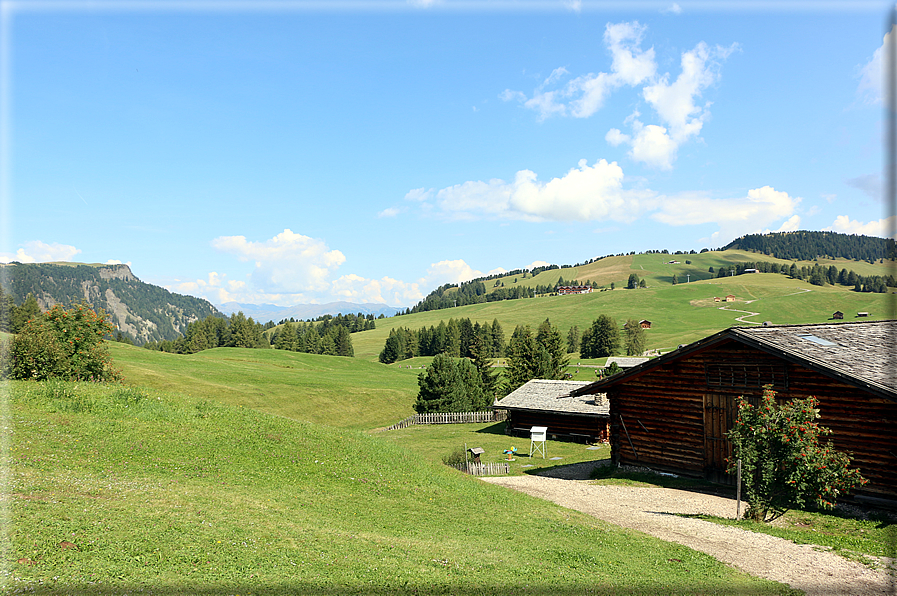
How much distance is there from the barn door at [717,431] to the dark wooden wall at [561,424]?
57.9 ft

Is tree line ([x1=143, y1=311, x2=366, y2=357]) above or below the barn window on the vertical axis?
below

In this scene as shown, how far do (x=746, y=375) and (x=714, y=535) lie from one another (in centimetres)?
960

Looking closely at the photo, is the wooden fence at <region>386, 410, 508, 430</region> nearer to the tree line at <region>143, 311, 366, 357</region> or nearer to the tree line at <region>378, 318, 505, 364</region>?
the tree line at <region>378, 318, 505, 364</region>

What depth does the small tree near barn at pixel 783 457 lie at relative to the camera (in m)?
16.7

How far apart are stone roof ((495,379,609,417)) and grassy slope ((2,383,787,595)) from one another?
77.3ft

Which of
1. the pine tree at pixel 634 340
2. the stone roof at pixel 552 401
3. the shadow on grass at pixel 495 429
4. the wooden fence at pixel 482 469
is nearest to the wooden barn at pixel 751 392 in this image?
the wooden fence at pixel 482 469

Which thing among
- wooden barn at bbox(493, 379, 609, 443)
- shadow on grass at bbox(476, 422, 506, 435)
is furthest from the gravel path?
shadow on grass at bbox(476, 422, 506, 435)

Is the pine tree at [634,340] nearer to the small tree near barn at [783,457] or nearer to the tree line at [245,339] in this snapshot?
the tree line at [245,339]

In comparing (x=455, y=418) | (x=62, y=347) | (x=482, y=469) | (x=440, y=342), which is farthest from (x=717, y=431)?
(x=440, y=342)

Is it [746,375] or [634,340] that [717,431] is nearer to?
[746,375]

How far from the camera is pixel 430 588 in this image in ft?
31.3

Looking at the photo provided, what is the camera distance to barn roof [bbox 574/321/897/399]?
61.6 feet

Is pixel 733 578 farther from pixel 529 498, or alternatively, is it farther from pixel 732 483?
pixel 732 483

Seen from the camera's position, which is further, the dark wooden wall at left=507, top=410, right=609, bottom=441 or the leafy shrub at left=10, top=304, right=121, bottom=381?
the dark wooden wall at left=507, top=410, right=609, bottom=441
